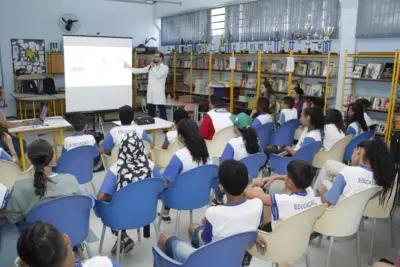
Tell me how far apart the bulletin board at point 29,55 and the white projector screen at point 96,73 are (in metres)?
3.25

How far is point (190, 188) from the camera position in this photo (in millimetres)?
2869

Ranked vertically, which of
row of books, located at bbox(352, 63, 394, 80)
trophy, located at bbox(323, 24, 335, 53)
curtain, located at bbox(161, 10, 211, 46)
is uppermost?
curtain, located at bbox(161, 10, 211, 46)

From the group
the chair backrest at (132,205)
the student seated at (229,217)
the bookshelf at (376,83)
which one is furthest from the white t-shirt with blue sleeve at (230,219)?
the bookshelf at (376,83)

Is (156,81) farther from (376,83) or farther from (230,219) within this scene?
(230,219)

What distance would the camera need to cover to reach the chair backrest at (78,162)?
345 centimetres

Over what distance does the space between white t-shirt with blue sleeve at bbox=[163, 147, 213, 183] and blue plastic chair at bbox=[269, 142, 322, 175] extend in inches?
39.2

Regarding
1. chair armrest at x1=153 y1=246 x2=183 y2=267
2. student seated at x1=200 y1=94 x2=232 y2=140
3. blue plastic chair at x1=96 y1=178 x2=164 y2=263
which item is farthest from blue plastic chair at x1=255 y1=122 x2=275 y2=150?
chair armrest at x1=153 y1=246 x2=183 y2=267

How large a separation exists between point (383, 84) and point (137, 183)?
5063mm

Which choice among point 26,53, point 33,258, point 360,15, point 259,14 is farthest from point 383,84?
point 26,53

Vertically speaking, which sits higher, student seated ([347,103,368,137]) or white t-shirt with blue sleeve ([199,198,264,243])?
student seated ([347,103,368,137])

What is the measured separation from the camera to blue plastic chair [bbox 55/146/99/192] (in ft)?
11.3

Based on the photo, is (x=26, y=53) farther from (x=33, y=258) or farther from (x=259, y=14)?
(x=33, y=258)

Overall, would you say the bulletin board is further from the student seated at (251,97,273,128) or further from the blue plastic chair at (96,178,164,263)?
the blue plastic chair at (96,178,164,263)

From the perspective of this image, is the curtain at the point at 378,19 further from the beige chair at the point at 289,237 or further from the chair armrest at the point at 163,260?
the chair armrest at the point at 163,260
